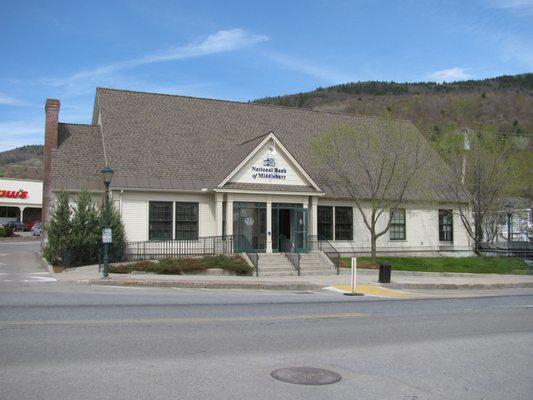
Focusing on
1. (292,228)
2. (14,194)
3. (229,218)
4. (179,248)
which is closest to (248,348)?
(229,218)

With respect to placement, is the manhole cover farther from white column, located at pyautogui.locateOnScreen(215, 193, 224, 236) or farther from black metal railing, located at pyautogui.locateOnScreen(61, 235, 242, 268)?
white column, located at pyautogui.locateOnScreen(215, 193, 224, 236)

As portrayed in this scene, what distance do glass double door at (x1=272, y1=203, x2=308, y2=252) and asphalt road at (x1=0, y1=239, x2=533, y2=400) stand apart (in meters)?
13.0

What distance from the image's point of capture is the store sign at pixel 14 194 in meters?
73.4

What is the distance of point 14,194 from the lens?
73.7 m

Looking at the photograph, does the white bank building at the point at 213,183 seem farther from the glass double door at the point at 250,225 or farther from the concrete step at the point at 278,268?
the concrete step at the point at 278,268

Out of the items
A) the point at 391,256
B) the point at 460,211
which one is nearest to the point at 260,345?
the point at 391,256

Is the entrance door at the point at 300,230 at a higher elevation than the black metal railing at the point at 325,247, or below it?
higher

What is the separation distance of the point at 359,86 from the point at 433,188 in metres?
110

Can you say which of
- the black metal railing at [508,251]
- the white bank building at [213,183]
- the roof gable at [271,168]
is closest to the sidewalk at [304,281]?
the white bank building at [213,183]

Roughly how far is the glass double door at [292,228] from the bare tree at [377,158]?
2.98 meters

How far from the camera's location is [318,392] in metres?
6.86

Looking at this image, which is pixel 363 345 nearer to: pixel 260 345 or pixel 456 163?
pixel 260 345

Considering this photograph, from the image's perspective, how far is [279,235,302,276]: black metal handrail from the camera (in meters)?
26.2

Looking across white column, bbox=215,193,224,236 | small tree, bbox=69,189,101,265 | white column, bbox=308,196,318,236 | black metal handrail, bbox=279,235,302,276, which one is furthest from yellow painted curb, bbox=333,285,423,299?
small tree, bbox=69,189,101,265
